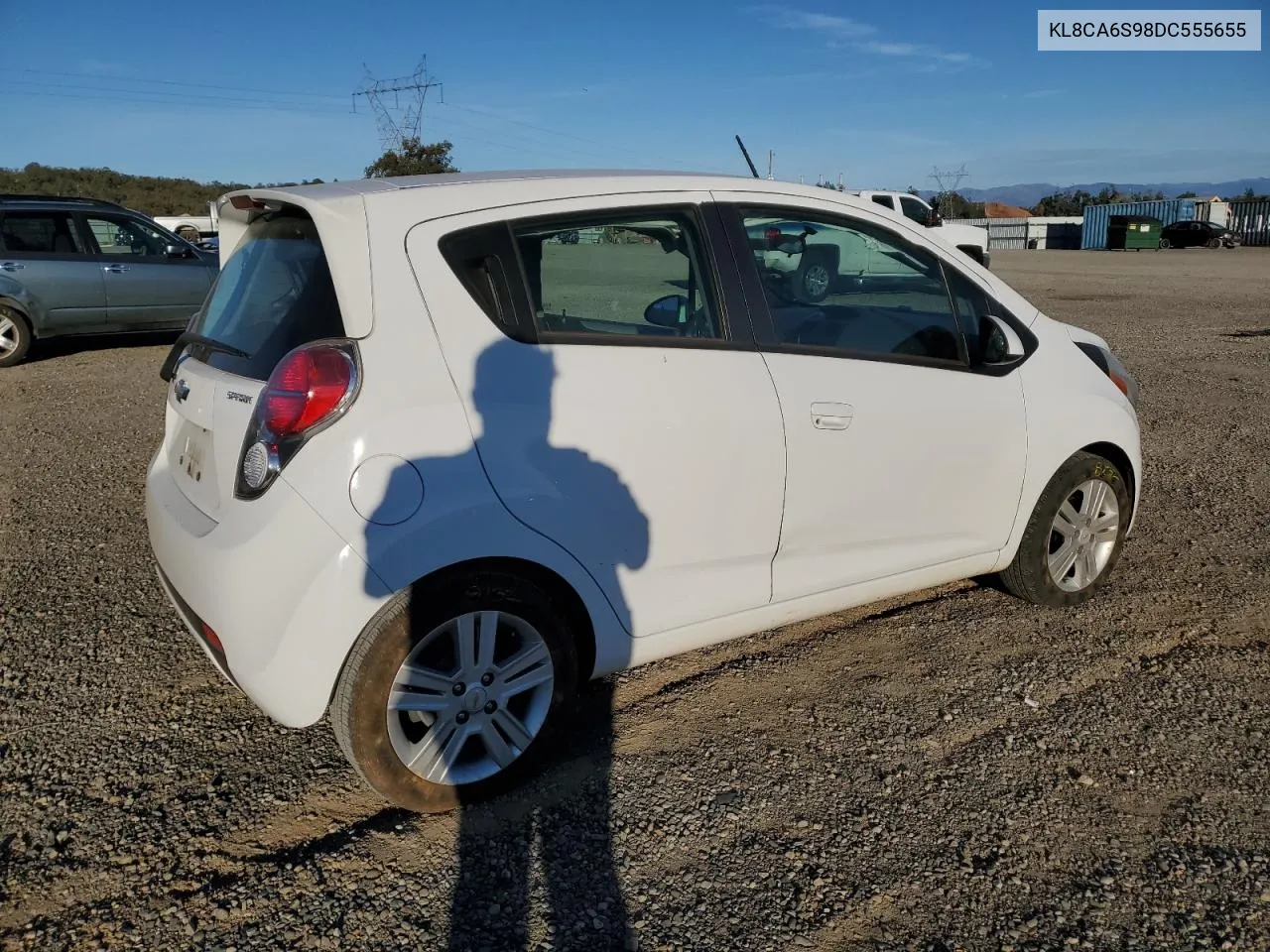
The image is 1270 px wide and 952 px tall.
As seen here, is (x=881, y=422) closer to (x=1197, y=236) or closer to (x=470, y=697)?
(x=470, y=697)

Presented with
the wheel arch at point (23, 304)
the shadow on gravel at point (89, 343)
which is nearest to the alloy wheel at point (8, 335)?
the wheel arch at point (23, 304)

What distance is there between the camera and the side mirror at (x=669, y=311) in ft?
10.6

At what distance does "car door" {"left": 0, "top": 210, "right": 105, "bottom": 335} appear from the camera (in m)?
11.1

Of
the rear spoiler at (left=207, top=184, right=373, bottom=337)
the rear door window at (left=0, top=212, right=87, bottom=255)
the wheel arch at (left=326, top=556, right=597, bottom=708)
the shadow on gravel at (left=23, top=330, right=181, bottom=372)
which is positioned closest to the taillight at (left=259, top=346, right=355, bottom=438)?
the rear spoiler at (left=207, top=184, right=373, bottom=337)

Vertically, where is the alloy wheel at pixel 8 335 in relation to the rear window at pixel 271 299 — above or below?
below

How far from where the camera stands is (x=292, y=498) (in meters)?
2.60

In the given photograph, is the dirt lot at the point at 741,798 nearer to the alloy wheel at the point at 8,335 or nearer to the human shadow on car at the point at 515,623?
the human shadow on car at the point at 515,623

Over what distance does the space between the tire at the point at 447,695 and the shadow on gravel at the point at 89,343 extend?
440 inches

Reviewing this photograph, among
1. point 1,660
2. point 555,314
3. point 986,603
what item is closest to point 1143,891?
point 986,603

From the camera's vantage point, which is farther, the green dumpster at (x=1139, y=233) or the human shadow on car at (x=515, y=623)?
the green dumpster at (x=1139, y=233)

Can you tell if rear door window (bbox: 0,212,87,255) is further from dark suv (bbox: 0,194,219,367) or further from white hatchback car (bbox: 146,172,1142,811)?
white hatchback car (bbox: 146,172,1142,811)

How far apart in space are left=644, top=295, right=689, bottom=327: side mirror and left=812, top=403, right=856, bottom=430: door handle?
55 centimetres

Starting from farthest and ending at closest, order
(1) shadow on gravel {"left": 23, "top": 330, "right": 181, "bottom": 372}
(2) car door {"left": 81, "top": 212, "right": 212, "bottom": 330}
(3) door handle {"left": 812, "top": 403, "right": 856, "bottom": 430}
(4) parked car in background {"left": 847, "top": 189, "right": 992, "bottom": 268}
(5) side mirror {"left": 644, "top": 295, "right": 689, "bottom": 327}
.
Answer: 1. (4) parked car in background {"left": 847, "top": 189, "right": 992, "bottom": 268}
2. (1) shadow on gravel {"left": 23, "top": 330, "right": 181, "bottom": 372}
3. (2) car door {"left": 81, "top": 212, "right": 212, "bottom": 330}
4. (3) door handle {"left": 812, "top": 403, "right": 856, "bottom": 430}
5. (5) side mirror {"left": 644, "top": 295, "right": 689, "bottom": 327}

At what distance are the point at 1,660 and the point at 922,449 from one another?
3749mm
